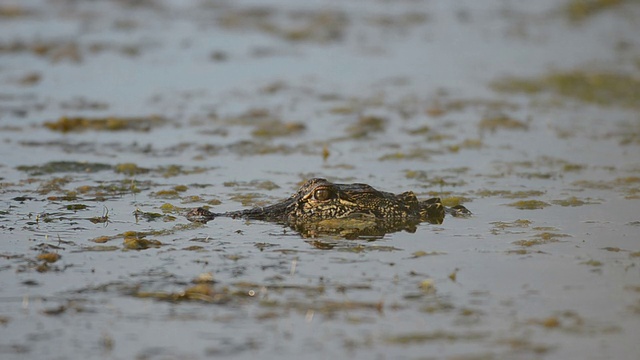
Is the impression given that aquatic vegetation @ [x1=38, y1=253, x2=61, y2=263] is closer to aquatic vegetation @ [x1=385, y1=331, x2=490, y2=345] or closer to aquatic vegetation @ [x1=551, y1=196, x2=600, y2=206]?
aquatic vegetation @ [x1=385, y1=331, x2=490, y2=345]

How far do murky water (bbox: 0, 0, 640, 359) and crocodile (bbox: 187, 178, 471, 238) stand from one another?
0.53ft

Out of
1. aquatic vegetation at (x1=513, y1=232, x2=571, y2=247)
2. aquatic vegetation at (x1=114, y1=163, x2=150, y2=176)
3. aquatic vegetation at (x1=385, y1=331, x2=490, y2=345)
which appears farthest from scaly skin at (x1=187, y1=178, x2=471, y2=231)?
aquatic vegetation at (x1=385, y1=331, x2=490, y2=345)

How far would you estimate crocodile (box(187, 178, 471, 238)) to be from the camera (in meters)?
8.44

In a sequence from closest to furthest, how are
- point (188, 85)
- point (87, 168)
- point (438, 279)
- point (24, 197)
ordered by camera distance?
1. point (438, 279)
2. point (24, 197)
3. point (87, 168)
4. point (188, 85)

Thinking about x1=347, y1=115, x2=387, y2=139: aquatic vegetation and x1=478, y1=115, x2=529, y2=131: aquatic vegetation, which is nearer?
x1=347, y1=115, x2=387, y2=139: aquatic vegetation

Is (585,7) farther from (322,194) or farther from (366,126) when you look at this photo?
(322,194)

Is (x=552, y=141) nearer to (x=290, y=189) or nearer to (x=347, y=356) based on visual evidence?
(x=290, y=189)

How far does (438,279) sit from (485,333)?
3.56ft

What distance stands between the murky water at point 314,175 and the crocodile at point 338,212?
162 mm

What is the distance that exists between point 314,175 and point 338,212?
2.18 metres

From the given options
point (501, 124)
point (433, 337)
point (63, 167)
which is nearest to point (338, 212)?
point (433, 337)

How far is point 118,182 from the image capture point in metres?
10.1

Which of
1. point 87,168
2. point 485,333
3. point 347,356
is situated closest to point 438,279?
point 485,333

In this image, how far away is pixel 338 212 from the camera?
8469 millimetres
